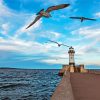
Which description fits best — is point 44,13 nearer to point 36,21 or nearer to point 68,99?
point 36,21

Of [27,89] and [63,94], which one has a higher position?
[63,94]

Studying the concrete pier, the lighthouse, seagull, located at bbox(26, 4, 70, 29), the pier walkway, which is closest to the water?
the lighthouse

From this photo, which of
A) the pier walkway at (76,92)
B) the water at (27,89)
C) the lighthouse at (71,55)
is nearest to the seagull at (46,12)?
the pier walkway at (76,92)

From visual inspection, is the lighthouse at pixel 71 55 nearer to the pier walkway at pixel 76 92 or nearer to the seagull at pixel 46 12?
the pier walkway at pixel 76 92

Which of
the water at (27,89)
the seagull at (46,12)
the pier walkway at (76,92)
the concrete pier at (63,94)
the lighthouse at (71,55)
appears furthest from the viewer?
the lighthouse at (71,55)

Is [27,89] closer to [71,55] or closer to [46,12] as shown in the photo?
[71,55]

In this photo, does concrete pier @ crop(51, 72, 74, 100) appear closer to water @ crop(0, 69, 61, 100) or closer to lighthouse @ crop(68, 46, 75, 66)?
water @ crop(0, 69, 61, 100)

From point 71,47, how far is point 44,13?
166 ft

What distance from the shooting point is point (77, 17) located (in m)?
6.94

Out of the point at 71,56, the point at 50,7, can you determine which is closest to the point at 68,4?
the point at 50,7

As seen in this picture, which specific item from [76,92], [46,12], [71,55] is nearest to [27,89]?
[76,92]

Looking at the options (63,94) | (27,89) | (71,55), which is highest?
(71,55)

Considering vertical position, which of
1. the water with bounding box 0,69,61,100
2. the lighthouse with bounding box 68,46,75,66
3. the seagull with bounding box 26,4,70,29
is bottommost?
the water with bounding box 0,69,61,100

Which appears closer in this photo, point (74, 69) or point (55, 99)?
point (55, 99)
